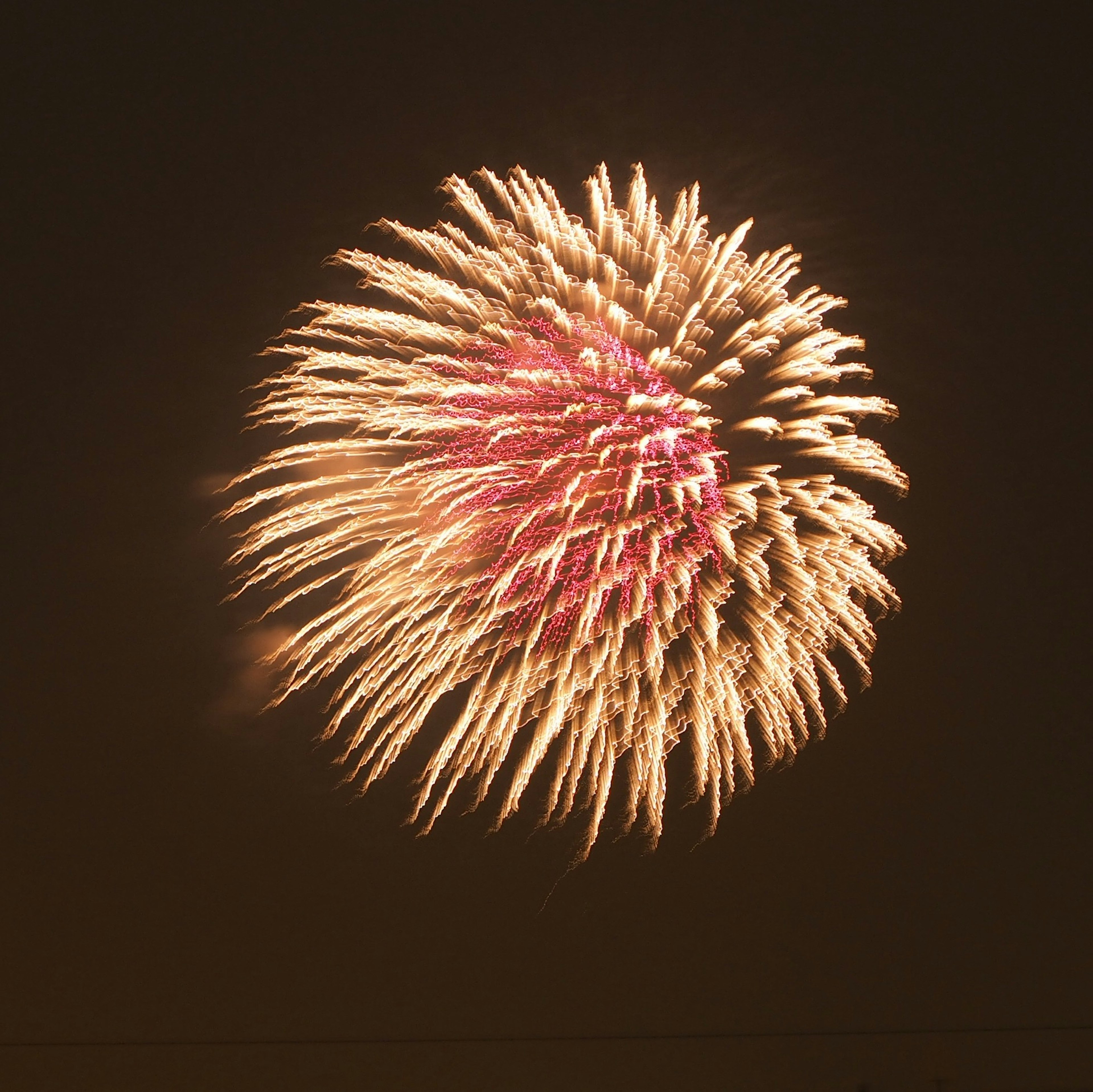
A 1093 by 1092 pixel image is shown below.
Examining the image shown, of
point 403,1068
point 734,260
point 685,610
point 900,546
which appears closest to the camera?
point 734,260

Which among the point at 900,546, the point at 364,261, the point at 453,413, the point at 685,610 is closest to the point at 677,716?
the point at 685,610

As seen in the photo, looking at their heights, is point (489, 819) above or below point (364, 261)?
below

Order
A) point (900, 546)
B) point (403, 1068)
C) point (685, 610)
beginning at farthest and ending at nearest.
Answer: point (403, 1068) < point (900, 546) < point (685, 610)

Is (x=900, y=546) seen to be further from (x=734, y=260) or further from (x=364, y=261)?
(x=364, y=261)

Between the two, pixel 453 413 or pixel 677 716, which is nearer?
pixel 453 413
